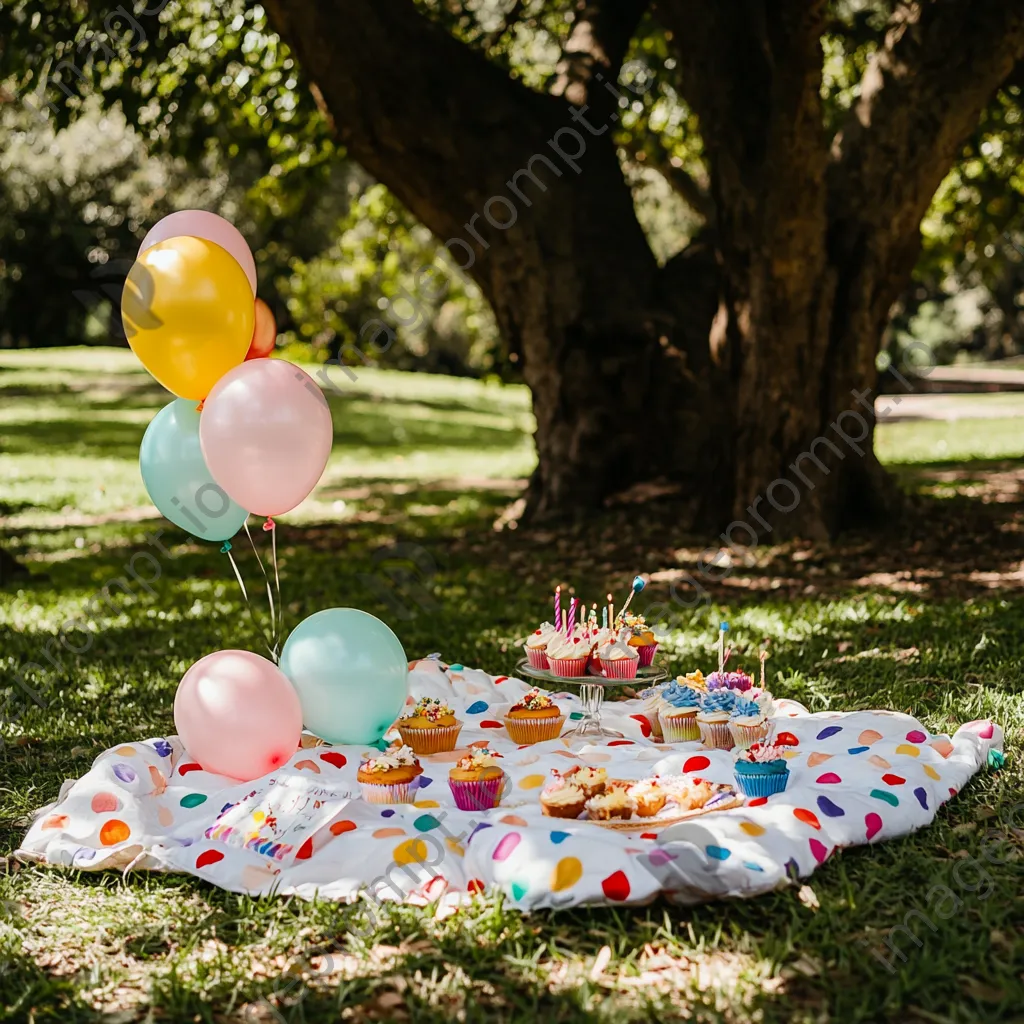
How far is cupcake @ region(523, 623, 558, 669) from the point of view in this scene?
4.92 m

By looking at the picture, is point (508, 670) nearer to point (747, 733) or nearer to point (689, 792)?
point (747, 733)

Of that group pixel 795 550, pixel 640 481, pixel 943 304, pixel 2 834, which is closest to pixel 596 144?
pixel 640 481

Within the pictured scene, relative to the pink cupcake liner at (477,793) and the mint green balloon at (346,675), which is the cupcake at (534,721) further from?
the pink cupcake liner at (477,793)

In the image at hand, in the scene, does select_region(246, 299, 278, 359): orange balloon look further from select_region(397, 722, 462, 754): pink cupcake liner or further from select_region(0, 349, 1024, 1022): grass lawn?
select_region(0, 349, 1024, 1022): grass lawn

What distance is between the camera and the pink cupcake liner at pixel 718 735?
4621 millimetres

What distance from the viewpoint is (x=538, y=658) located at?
4945 mm

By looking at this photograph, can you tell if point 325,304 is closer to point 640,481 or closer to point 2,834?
point 640,481

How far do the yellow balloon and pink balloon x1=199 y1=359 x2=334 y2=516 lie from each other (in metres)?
0.13

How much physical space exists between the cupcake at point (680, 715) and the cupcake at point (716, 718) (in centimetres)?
5

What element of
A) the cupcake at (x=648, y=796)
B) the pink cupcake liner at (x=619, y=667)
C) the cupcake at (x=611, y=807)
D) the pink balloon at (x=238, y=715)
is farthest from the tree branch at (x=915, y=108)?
the pink balloon at (x=238, y=715)

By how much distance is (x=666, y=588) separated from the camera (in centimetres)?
807

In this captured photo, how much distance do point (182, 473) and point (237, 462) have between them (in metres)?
0.45

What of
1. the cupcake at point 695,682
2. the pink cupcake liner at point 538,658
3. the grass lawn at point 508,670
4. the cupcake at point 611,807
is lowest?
the grass lawn at point 508,670

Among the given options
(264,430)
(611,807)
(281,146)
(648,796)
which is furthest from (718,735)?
(281,146)
